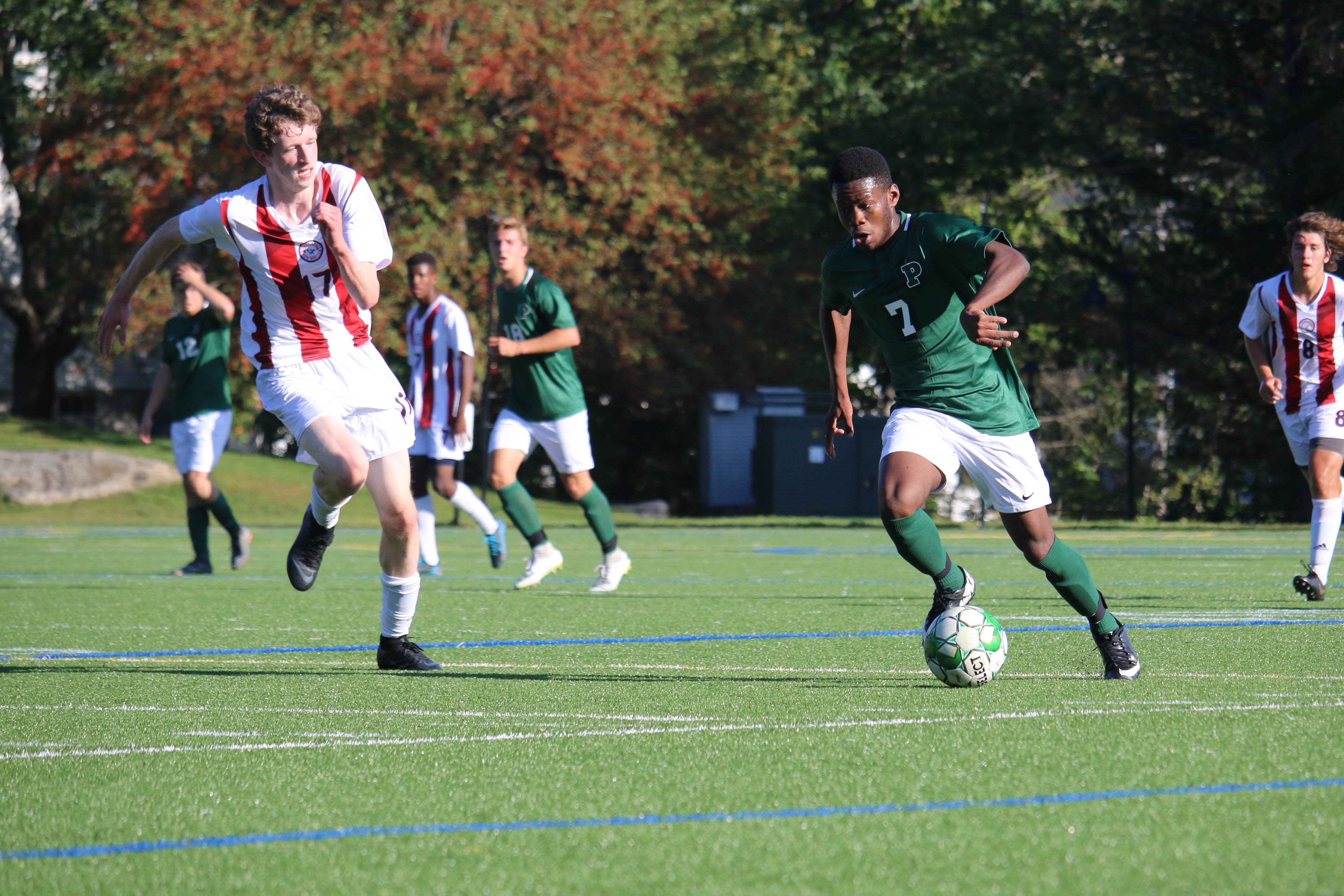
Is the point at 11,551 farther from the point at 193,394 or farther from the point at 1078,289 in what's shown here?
the point at 1078,289

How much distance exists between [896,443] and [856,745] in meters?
1.79

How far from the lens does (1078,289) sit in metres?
29.7

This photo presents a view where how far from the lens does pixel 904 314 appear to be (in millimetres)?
6031

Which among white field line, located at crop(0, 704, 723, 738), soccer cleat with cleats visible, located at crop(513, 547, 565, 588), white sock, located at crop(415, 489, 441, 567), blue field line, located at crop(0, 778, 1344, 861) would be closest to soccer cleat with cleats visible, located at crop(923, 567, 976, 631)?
white field line, located at crop(0, 704, 723, 738)

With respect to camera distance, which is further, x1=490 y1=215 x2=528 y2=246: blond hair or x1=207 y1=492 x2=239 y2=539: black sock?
x1=207 y1=492 x2=239 y2=539: black sock

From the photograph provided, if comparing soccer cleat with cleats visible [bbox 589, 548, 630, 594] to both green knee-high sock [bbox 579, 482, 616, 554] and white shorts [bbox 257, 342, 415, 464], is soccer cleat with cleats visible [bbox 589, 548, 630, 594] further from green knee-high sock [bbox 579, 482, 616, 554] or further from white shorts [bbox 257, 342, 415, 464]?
white shorts [bbox 257, 342, 415, 464]

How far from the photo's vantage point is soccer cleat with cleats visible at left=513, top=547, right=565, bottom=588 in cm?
1088

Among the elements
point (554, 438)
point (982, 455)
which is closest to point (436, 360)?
point (554, 438)

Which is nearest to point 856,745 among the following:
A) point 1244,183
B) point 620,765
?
point 620,765

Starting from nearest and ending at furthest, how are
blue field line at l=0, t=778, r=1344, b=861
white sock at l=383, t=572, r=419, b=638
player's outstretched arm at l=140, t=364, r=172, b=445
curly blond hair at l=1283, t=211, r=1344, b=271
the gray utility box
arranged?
blue field line at l=0, t=778, r=1344, b=861, white sock at l=383, t=572, r=419, b=638, curly blond hair at l=1283, t=211, r=1344, b=271, player's outstretched arm at l=140, t=364, r=172, b=445, the gray utility box

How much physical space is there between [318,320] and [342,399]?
1.10 ft

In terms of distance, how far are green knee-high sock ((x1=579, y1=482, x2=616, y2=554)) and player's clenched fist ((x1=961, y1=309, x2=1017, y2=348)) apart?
221 inches

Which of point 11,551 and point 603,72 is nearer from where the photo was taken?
point 11,551

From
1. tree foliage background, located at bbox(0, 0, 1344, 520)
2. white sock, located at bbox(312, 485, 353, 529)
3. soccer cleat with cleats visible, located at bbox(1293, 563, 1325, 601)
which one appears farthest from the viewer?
tree foliage background, located at bbox(0, 0, 1344, 520)
